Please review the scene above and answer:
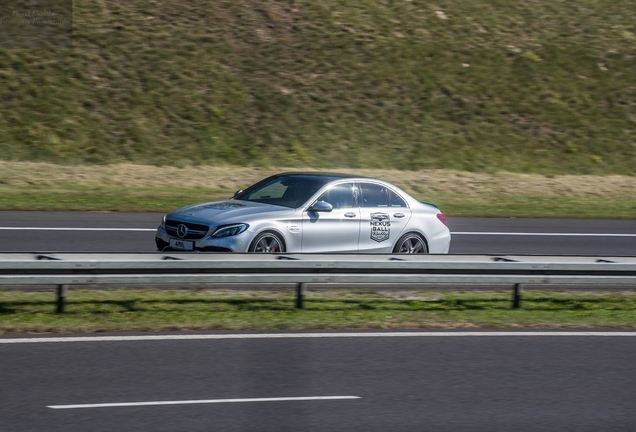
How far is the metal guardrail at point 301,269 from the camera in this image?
9.83 m

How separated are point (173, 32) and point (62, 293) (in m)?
26.7

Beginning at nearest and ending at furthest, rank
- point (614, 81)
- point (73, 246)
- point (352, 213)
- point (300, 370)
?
point (300, 370) < point (352, 213) < point (73, 246) < point (614, 81)

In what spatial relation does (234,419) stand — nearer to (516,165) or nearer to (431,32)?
(516,165)

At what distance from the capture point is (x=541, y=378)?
25.8 feet

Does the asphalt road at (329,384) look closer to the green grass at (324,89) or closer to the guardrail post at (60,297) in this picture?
the guardrail post at (60,297)

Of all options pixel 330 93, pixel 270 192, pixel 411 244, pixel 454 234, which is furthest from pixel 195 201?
pixel 330 93

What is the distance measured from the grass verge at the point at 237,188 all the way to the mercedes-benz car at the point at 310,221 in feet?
26.1

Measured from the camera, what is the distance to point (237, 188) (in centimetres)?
2502

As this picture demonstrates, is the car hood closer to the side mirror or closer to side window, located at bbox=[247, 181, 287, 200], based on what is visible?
the side mirror

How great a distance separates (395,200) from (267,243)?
2.40 m

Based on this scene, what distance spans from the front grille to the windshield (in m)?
1.35

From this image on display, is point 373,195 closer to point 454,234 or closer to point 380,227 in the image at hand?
point 380,227

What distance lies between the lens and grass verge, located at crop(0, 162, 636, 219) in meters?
22.0

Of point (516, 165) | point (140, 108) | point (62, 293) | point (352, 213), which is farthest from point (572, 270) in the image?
point (140, 108)
